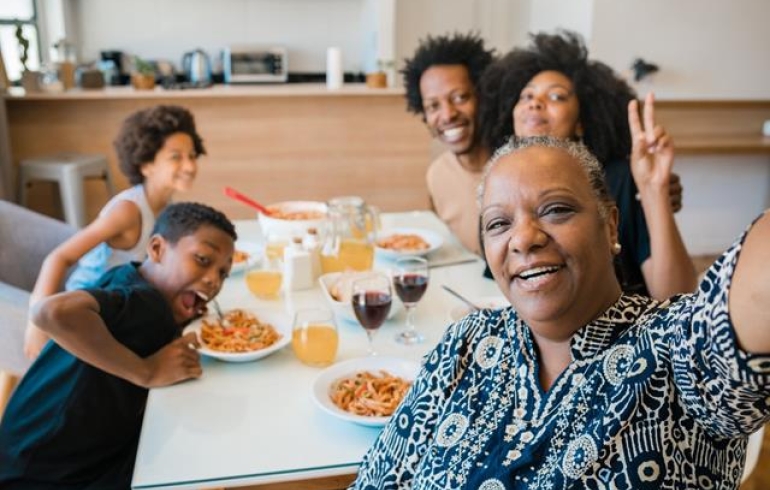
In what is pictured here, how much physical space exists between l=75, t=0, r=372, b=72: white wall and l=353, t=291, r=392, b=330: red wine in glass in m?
4.42

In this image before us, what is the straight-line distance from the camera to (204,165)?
4.43 metres

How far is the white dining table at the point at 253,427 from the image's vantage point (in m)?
1.16

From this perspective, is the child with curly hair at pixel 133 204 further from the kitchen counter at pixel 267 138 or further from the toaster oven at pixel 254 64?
the toaster oven at pixel 254 64

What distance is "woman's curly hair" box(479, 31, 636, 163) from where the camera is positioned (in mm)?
2088

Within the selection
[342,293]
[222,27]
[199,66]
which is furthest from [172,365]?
[222,27]

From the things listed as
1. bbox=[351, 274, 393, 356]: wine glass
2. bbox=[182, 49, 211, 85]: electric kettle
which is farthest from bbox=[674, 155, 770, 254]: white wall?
bbox=[351, 274, 393, 356]: wine glass

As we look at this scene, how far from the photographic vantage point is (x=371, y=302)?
1.53 m

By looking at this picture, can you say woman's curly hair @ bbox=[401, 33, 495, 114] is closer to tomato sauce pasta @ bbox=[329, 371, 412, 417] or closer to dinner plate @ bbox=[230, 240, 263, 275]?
dinner plate @ bbox=[230, 240, 263, 275]

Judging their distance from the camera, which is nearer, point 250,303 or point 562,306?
point 562,306

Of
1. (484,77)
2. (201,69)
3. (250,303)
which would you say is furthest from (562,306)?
(201,69)

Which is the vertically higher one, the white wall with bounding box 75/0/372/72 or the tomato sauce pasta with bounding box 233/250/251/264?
A: the white wall with bounding box 75/0/372/72

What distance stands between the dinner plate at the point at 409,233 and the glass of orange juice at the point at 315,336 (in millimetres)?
773

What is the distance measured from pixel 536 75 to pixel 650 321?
1.44 meters

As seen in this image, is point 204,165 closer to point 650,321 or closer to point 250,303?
point 250,303
